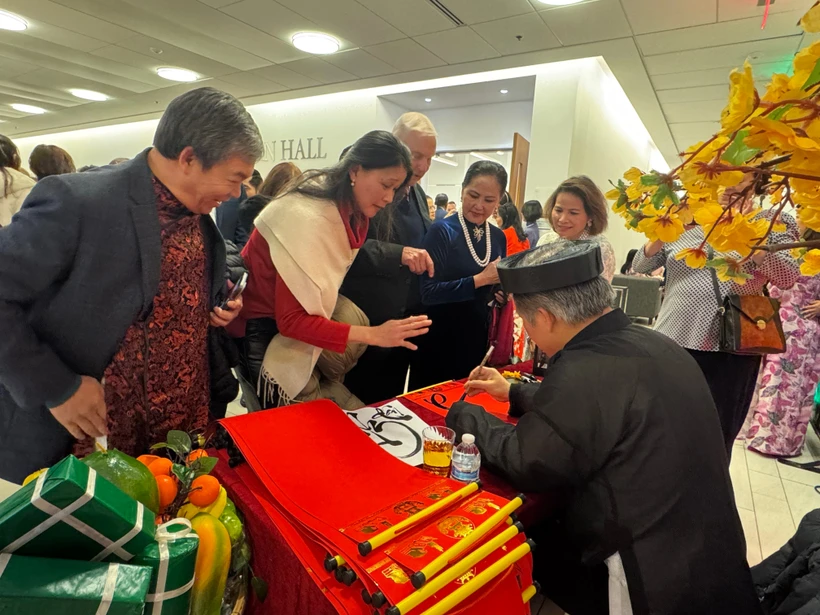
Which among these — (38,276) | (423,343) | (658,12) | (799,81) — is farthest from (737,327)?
(658,12)

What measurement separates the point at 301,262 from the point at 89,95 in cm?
819

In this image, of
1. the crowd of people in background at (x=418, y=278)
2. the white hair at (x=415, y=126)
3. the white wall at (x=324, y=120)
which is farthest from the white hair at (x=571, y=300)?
the white wall at (x=324, y=120)

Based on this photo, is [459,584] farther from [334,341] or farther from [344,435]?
[334,341]

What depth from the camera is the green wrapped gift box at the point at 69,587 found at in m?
0.47

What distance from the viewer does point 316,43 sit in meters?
4.43

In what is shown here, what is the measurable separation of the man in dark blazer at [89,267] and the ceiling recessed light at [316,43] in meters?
3.84

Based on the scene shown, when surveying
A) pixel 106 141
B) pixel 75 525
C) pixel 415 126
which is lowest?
pixel 75 525

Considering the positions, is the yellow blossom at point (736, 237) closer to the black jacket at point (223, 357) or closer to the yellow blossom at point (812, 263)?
the yellow blossom at point (812, 263)

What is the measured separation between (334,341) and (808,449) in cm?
359

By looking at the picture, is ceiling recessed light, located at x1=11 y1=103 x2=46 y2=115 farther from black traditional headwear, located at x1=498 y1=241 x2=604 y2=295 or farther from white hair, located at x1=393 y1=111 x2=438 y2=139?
black traditional headwear, located at x1=498 y1=241 x2=604 y2=295

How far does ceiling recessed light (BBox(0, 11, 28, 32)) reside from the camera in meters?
4.30

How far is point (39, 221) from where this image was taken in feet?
2.80

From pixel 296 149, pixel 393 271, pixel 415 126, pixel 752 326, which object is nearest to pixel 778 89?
pixel 393 271

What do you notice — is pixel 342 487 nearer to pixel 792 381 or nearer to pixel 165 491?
pixel 165 491
